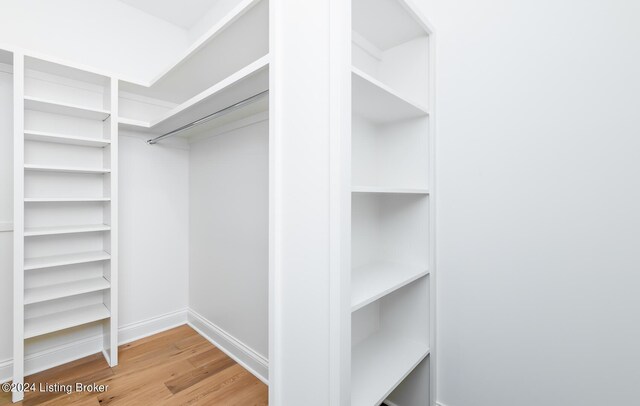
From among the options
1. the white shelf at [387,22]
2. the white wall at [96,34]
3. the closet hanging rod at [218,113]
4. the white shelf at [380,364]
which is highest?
the white wall at [96,34]

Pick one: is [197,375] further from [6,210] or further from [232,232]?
[6,210]

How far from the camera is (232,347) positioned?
1972 mm

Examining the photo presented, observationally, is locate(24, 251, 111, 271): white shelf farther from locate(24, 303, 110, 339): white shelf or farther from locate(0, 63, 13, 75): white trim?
locate(0, 63, 13, 75): white trim

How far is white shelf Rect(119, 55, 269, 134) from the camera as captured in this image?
114cm

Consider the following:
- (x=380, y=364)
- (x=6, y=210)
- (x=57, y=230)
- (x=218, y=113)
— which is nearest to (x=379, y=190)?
(x=380, y=364)

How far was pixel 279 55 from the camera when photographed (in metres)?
1.02

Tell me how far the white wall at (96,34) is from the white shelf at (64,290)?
4.90ft

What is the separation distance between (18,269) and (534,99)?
9.06 feet

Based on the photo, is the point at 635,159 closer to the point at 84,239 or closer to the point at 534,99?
the point at 534,99

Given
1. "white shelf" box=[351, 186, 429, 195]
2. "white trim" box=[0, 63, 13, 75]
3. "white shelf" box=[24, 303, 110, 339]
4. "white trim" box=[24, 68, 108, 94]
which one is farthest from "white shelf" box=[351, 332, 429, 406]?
"white trim" box=[0, 63, 13, 75]

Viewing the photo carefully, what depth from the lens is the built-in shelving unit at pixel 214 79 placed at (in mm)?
1166

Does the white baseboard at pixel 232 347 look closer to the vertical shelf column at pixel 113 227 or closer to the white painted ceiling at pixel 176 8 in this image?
the vertical shelf column at pixel 113 227

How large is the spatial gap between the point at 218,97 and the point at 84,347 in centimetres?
208

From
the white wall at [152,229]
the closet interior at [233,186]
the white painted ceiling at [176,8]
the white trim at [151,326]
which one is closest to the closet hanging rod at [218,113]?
the closet interior at [233,186]
